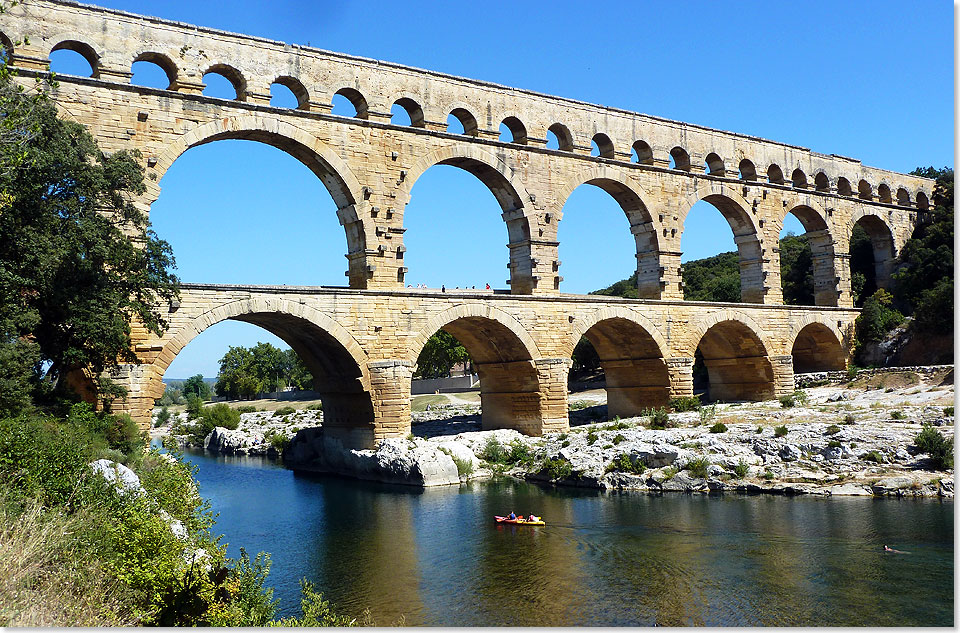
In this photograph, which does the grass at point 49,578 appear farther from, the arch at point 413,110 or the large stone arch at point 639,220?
the large stone arch at point 639,220

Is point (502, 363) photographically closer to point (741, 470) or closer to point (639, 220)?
point (639, 220)

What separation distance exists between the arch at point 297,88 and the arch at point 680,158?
43.2 feet

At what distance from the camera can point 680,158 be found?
28.6 metres

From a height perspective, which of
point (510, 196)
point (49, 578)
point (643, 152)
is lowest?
point (49, 578)

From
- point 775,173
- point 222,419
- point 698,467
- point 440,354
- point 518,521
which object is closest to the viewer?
point 518,521

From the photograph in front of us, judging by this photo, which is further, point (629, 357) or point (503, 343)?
point (629, 357)

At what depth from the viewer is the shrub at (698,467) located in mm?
18969

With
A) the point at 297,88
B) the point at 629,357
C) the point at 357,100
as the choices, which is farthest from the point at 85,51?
the point at 629,357

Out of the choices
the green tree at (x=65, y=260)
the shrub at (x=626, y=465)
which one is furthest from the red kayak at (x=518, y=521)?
the green tree at (x=65, y=260)

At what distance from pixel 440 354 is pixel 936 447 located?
34315mm

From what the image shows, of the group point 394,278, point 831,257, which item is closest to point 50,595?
point 394,278

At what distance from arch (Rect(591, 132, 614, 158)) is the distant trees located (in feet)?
132

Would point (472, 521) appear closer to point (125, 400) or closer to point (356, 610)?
point (356, 610)

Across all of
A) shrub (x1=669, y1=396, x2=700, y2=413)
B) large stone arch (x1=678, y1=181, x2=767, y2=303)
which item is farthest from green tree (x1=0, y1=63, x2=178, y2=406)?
large stone arch (x1=678, y1=181, x2=767, y2=303)
